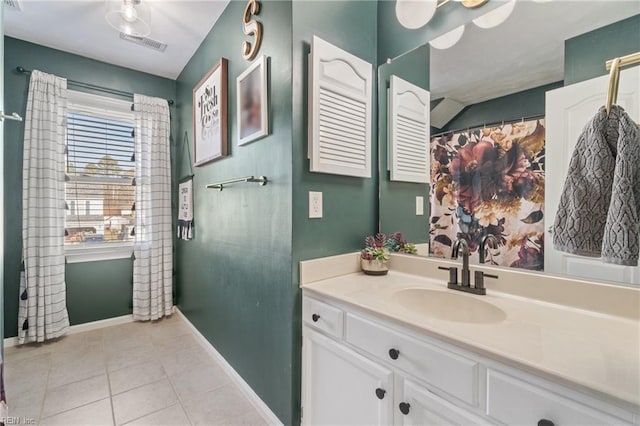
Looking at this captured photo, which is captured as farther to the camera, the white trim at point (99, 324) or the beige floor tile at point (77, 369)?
the white trim at point (99, 324)

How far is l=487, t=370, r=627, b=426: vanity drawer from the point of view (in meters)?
0.61

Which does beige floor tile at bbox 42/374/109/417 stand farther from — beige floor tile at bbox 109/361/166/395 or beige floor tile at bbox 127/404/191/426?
beige floor tile at bbox 127/404/191/426

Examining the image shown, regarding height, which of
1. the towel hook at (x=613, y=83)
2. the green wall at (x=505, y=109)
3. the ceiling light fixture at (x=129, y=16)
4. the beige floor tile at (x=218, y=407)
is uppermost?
the ceiling light fixture at (x=129, y=16)

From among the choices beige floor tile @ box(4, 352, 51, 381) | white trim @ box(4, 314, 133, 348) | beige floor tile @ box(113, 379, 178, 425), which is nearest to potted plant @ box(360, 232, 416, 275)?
beige floor tile @ box(113, 379, 178, 425)

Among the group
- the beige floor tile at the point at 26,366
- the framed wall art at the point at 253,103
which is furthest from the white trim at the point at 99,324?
the framed wall art at the point at 253,103

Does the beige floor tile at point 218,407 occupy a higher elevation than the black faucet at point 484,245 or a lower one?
lower

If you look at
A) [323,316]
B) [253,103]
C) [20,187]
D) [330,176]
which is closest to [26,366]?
[20,187]

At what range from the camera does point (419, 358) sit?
A: 2.97ft

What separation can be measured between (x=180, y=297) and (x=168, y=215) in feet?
2.92

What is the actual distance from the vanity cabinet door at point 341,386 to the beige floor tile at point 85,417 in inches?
46.2

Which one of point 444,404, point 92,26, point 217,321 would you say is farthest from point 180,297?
point 444,404

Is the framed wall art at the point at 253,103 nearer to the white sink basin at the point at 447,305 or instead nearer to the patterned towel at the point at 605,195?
the white sink basin at the point at 447,305

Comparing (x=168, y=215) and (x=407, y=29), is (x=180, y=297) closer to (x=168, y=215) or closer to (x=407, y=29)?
(x=168, y=215)

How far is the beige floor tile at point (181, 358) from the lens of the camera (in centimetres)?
210
